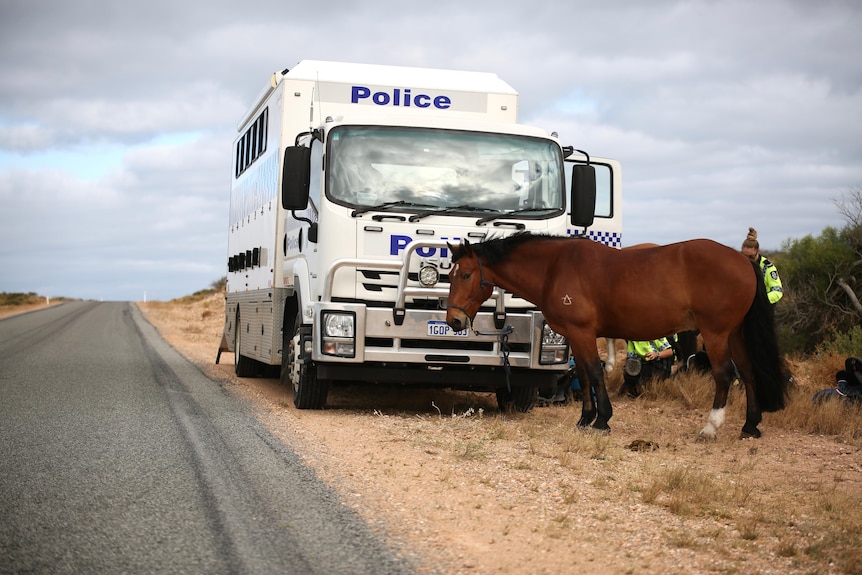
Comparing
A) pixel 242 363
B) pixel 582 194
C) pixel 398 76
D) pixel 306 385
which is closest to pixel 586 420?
pixel 582 194

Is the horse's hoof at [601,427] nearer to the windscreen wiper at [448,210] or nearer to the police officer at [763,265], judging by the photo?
the windscreen wiper at [448,210]

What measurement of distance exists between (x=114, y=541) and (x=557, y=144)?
274 inches


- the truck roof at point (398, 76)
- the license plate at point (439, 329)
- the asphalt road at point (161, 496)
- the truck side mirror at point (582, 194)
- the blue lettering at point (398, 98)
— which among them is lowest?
the asphalt road at point (161, 496)

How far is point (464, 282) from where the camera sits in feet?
32.7

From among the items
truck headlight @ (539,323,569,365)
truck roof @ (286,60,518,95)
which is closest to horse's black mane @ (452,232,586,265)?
truck headlight @ (539,323,569,365)

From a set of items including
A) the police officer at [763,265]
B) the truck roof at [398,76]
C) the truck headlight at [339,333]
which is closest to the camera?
the truck headlight at [339,333]

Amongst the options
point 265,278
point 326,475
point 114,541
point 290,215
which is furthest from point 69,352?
point 114,541

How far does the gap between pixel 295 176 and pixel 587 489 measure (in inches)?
195

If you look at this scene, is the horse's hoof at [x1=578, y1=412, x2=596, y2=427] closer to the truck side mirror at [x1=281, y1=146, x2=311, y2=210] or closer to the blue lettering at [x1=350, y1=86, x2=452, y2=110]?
the truck side mirror at [x1=281, y1=146, x2=311, y2=210]

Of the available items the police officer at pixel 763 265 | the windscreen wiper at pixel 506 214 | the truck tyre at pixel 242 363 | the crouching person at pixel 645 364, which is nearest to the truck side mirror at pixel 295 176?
the windscreen wiper at pixel 506 214

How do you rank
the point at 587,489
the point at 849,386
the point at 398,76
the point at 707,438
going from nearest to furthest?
the point at 587,489 < the point at 707,438 < the point at 849,386 < the point at 398,76

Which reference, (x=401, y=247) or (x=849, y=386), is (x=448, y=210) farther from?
(x=849, y=386)

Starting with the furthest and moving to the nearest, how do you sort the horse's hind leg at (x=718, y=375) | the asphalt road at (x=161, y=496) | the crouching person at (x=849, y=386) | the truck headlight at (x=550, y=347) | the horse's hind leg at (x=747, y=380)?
1. the crouching person at (x=849, y=386)
2. the truck headlight at (x=550, y=347)
3. the horse's hind leg at (x=747, y=380)
4. the horse's hind leg at (x=718, y=375)
5. the asphalt road at (x=161, y=496)

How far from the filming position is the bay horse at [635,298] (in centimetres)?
918
